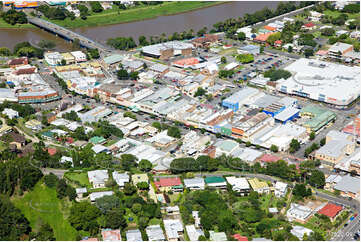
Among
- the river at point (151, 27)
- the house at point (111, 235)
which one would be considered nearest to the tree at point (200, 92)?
the river at point (151, 27)

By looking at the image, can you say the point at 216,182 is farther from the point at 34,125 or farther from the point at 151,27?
the point at 151,27

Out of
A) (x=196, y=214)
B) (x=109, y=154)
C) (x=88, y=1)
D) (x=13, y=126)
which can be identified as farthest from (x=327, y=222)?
(x=88, y=1)

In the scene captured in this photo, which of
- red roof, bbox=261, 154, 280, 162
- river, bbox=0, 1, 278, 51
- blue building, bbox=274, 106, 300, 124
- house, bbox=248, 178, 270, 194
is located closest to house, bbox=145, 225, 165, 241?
house, bbox=248, 178, 270, 194

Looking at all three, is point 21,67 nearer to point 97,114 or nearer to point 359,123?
point 97,114

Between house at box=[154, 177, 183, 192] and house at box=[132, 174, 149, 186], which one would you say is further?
house at box=[132, 174, 149, 186]

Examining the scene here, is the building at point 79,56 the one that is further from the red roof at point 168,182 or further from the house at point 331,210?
the house at point 331,210

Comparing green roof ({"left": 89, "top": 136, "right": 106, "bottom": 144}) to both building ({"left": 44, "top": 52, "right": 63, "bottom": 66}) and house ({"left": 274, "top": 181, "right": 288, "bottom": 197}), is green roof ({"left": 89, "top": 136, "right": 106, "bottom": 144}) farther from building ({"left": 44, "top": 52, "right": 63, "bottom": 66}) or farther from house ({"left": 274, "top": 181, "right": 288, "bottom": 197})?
building ({"left": 44, "top": 52, "right": 63, "bottom": 66})

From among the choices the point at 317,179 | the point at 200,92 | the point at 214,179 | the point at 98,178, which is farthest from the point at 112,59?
the point at 317,179
